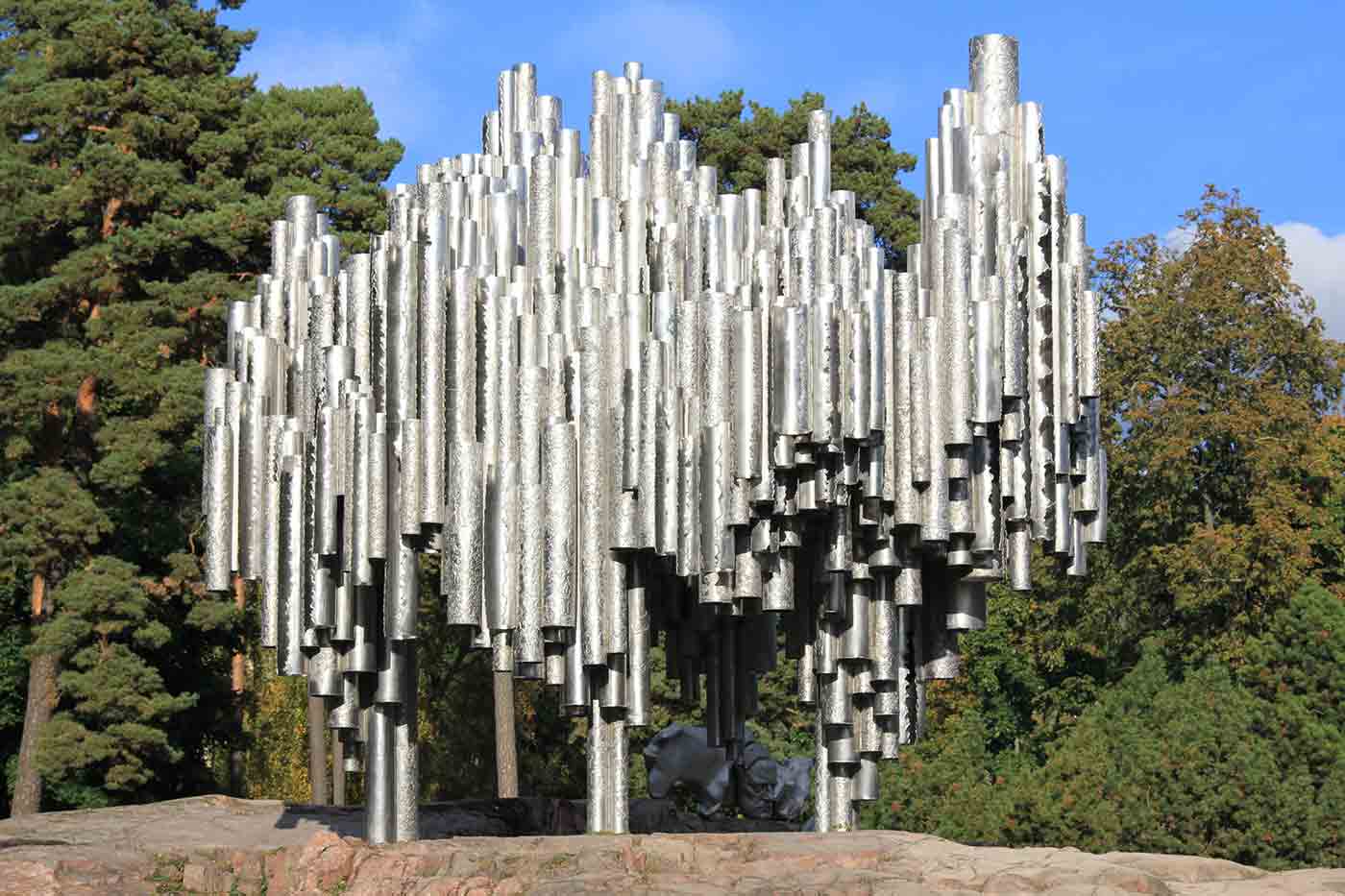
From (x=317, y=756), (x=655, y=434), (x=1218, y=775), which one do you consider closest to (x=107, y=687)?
(x=317, y=756)

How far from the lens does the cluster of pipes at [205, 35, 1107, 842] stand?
48.6 ft

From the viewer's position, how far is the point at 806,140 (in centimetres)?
3253

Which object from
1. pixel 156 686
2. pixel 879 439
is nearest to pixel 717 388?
pixel 879 439

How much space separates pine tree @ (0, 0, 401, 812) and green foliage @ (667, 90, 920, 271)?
5391 millimetres

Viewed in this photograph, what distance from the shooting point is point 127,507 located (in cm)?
2786

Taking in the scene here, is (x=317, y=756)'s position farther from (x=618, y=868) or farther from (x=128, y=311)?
(x=618, y=868)

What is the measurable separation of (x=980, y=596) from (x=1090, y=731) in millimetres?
9878

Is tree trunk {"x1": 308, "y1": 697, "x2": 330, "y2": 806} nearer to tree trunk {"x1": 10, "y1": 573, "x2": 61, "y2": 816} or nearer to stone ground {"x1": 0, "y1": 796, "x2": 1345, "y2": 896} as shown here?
tree trunk {"x1": 10, "y1": 573, "x2": 61, "y2": 816}

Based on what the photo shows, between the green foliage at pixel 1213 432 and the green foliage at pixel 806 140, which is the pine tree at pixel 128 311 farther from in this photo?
the green foliage at pixel 1213 432

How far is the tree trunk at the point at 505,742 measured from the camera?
86.1 ft

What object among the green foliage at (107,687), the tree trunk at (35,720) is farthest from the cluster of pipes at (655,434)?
the tree trunk at (35,720)

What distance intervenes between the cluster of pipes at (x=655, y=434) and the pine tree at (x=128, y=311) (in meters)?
10.8

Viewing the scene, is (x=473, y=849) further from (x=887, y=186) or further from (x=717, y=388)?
(x=887, y=186)

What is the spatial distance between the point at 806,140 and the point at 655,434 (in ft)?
60.5
